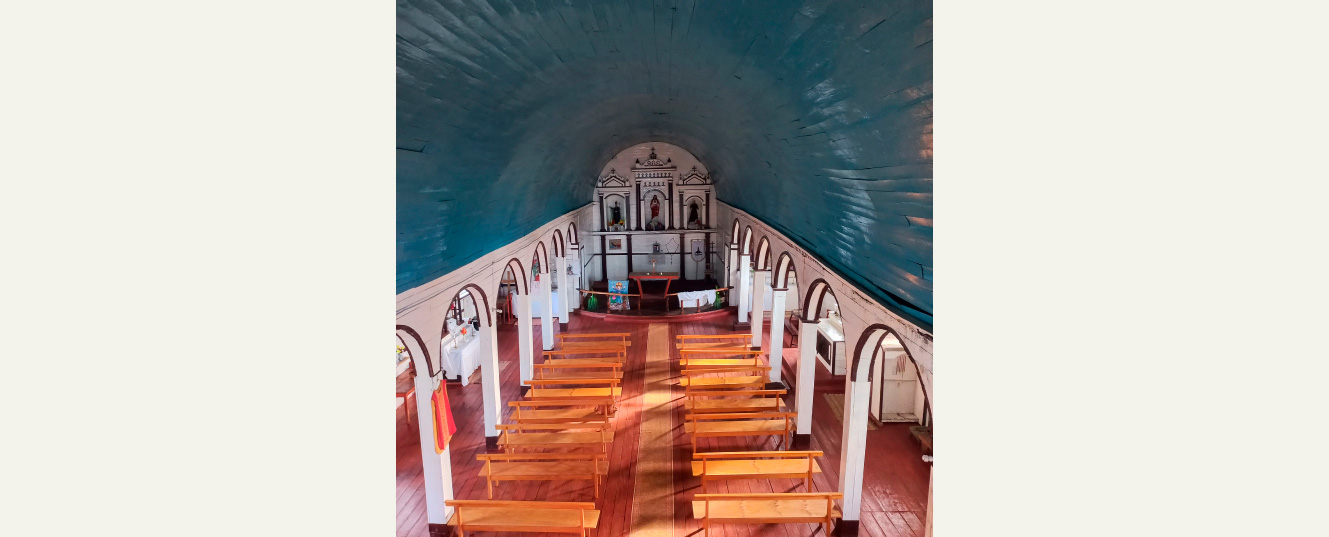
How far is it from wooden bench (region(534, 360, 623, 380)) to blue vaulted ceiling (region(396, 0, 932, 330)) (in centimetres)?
368

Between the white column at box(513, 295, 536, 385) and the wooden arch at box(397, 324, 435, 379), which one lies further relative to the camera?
the white column at box(513, 295, 536, 385)

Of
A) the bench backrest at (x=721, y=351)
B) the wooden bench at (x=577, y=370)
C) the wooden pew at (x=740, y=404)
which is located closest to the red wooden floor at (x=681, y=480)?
the wooden pew at (x=740, y=404)

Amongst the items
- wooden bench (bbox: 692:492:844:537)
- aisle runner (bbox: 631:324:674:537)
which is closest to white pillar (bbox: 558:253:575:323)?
aisle runner (bbox: 631:324:674:537)

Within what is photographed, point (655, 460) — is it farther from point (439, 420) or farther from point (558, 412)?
point (439, 420)

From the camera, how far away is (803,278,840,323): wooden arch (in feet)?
26.5

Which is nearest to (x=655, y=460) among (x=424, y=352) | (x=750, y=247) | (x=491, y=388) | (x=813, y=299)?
(x=491, y=388)

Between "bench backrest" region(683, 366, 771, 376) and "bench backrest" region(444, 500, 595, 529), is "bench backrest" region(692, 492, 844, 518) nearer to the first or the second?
"bench backrest" region(444, 500, 595, 529)

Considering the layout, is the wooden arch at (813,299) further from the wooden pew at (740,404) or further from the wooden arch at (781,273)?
the wooden arch at (781,273)

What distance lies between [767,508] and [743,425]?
2.23 m

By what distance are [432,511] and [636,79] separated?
227 inches

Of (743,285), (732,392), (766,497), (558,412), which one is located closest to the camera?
(766,497)

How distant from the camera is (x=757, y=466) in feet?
24.4

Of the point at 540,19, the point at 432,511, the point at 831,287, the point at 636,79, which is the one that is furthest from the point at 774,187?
the point at 432,511

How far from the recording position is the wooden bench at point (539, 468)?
24.9 feet
